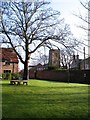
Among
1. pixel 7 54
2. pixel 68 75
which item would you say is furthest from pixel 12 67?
pixel 68 75

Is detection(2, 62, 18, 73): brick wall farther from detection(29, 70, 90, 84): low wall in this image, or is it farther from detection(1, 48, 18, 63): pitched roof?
detection(29, 70, 90, 84): low wall

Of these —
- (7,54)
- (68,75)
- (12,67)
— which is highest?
(7,54)

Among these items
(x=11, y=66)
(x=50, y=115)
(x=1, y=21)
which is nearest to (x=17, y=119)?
(x=50, y=115)

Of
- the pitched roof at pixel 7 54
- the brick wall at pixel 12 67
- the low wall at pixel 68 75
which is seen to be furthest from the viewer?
the brick wall at pixel 12 67

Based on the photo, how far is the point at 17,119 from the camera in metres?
9.77

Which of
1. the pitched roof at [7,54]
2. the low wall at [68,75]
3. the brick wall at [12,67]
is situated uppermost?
the pitched roof at [7,54]

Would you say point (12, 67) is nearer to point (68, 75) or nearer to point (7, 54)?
point (7, 54)

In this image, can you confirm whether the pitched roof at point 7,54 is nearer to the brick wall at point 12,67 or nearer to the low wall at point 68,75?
the brick wall at point 12,67

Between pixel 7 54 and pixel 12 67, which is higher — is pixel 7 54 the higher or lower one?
the higher one

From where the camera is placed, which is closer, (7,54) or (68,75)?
(7,54)

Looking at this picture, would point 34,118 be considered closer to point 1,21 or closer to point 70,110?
point 70,110

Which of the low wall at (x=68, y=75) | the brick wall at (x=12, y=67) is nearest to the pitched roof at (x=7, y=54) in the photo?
the brick wall at (x=12, y=67)

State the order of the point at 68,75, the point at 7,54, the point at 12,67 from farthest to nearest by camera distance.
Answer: the point at 12,67 < the point at 68,75 < the point at 7,54

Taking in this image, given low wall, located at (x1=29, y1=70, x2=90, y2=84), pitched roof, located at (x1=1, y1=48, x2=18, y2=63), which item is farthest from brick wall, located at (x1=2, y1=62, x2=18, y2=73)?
low wall, located at (x1=29, y1=70, x2=90, y2=84)
